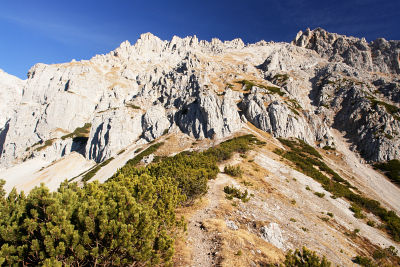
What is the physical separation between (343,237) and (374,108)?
295 ft

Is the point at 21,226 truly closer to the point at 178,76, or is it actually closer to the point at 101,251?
the point at 101,251

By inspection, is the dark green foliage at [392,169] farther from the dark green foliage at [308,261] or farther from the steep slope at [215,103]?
the dark green foliage at [308,261]

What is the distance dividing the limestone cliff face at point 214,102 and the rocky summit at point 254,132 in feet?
2.25

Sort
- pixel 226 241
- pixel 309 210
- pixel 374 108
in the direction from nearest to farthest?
1. pixel 226 241
2. pixel 309 210
3. pixel 374 108

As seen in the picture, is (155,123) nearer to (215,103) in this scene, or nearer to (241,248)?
(215,103)

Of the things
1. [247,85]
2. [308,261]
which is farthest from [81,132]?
[308,261]

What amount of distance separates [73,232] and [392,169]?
84425mm

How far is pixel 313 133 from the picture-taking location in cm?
8369

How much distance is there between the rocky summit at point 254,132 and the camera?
19.1m

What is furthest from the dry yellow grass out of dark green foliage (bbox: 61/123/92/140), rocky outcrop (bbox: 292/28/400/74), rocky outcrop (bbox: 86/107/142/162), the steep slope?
rocky outcrop (bbox: 292/28/400/74)

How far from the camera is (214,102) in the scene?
7394cm

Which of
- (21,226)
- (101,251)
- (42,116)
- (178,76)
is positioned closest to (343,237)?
(101,251)

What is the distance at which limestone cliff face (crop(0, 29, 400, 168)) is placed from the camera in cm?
7694

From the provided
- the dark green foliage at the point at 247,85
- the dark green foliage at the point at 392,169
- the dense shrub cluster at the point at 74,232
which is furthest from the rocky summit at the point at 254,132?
the dense shrub cluster at the point at 74,232
